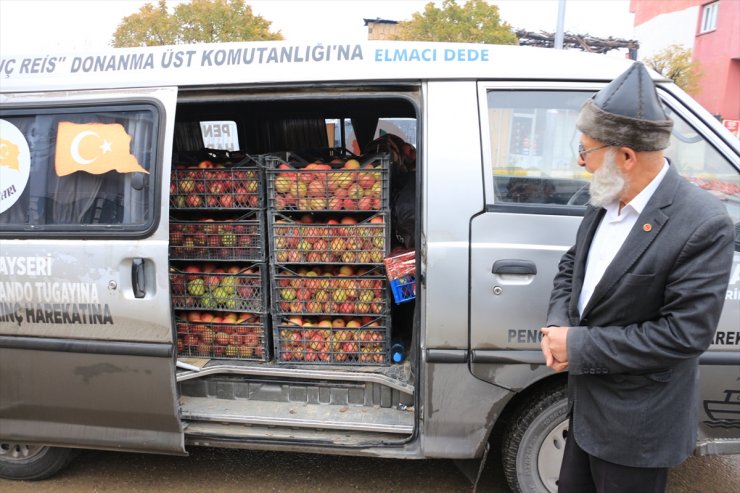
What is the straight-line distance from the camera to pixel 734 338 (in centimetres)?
240

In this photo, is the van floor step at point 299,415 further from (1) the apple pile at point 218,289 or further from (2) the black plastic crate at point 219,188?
(2) the black plastic crate at point 219,188

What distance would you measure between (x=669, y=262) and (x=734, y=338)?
47.9 inches

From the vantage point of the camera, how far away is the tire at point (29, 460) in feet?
Answer: 10.2

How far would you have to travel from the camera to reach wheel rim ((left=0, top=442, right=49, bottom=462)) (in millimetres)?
3102

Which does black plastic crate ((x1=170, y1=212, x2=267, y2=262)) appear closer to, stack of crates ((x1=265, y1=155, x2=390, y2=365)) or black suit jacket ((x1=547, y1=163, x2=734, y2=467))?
stack of crates ((x1=265, y1=155, x2=390, y2=365))

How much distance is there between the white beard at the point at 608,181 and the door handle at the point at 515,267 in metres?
0.76

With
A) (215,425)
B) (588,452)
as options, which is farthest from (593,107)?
(215,425)

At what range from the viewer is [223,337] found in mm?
3234

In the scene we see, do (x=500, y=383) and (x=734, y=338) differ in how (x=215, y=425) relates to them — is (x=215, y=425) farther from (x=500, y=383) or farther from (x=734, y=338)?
(x=734, y=338)

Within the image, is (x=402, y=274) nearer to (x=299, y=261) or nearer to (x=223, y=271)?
(x=299, y=261)

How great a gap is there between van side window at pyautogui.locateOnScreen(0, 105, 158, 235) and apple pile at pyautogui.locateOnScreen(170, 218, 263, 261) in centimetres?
49

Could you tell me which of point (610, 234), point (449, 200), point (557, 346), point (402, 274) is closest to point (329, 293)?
point (402, 274)

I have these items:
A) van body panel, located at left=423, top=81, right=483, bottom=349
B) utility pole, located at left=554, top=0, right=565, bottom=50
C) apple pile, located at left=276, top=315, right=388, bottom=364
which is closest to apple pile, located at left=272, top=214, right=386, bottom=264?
apple pile, located at left=276, top=315, right=388, bottom=364

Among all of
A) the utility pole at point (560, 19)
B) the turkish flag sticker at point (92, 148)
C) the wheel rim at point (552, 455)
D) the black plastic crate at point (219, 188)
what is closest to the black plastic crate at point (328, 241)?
the black plastic crate at point (219, 188)
